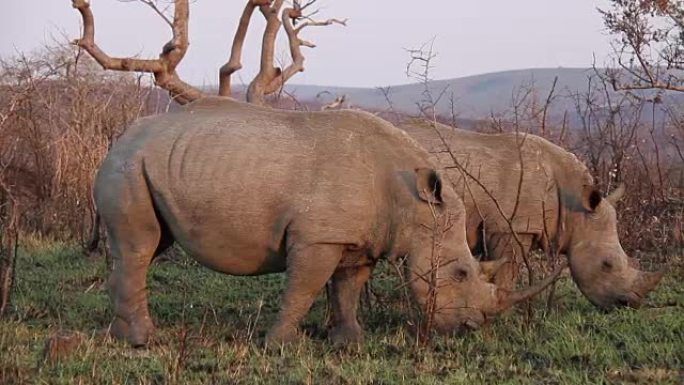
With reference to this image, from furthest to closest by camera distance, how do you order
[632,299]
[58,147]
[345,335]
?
[58,147]
[632,299]
[345,335]

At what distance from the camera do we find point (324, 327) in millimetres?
7961

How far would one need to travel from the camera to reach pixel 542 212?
8641mm

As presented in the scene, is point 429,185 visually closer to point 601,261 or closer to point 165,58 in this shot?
point 601,261

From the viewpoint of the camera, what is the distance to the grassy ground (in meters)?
6.03

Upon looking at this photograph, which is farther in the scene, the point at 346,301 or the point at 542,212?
the point at 542,212

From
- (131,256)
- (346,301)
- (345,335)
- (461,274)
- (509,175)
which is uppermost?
(509,175)

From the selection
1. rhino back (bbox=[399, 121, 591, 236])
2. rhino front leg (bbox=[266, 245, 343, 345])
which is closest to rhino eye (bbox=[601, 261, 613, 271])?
rhino back (bbox=[399, 121, 591, 236])

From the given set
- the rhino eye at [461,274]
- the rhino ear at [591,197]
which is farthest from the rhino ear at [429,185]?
the rhino ear at [591,197]

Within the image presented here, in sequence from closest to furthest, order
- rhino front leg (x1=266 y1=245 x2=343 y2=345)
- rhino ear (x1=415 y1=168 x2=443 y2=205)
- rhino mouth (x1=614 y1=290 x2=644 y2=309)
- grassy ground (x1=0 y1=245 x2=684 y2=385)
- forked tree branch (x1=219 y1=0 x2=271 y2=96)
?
grassy ground (x1=0 y1=245 x2=684 y2=385), rhino front leg (x1=266 y1=245 x2=343 y2=345), rhino ear (x1=415 y1=168 x2=443 y2=205), rhino mouth (x1=614 y1=290 x2=644 y2=309), forked tree branch (x1=219 y1=0 x2=271 y2=96)

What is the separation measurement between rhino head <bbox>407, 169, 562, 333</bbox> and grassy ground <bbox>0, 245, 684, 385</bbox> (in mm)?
161

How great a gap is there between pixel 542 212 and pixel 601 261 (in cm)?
62

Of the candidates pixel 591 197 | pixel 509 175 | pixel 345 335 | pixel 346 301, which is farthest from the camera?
pixel 509 175


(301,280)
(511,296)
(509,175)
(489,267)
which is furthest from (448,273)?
(509,175)

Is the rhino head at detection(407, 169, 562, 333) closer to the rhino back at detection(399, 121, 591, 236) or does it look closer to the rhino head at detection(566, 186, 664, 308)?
the rhino back at detection(399, 121, 591, 236)
